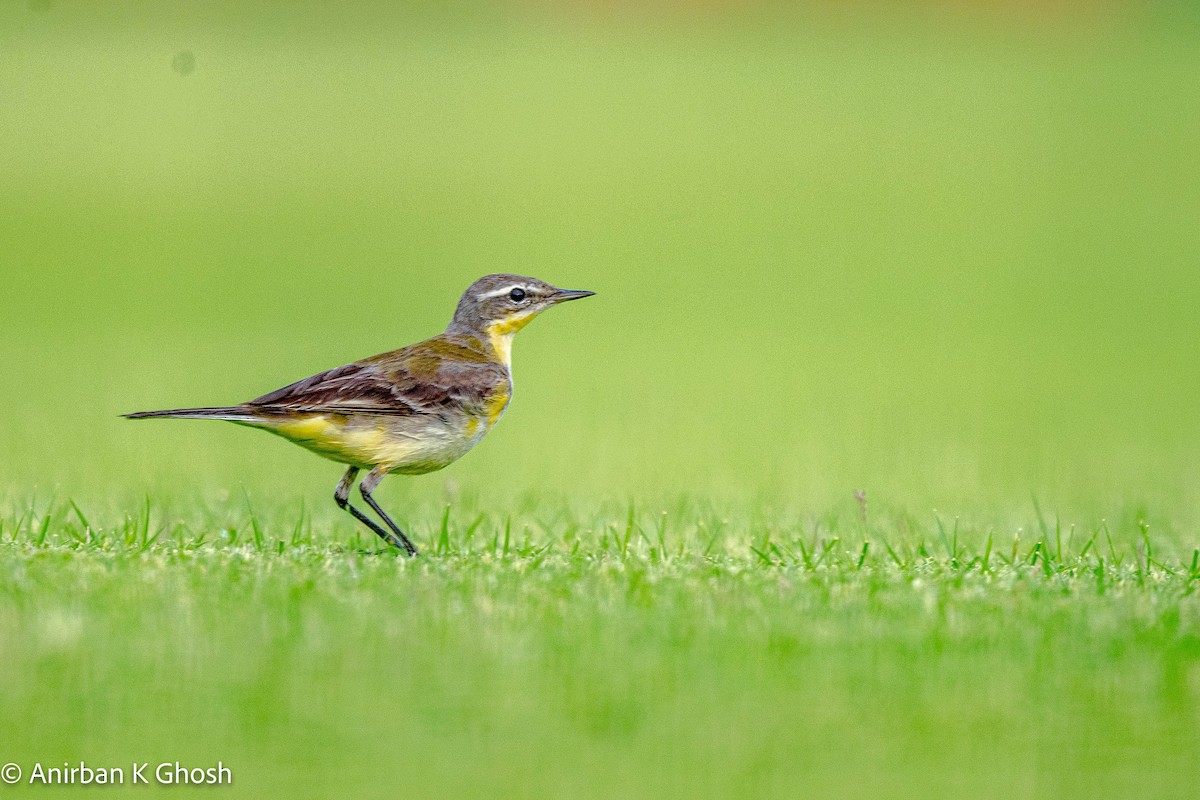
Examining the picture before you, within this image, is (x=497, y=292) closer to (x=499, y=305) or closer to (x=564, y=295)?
(x=499, y=305)

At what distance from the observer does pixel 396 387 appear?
9.38 meters

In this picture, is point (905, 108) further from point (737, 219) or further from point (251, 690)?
point (251, 690)

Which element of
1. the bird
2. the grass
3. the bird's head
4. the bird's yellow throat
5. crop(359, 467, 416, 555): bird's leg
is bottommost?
the grass

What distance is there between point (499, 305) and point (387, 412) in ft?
5.03

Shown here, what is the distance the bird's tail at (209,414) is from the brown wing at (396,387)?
9 centimetres

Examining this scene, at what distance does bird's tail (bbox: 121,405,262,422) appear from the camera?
8570mm

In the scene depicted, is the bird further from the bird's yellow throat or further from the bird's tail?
the bird's yellow throat

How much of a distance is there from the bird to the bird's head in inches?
21.4

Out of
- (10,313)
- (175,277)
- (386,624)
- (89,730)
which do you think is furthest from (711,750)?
(175,277)

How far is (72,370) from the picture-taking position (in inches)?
808

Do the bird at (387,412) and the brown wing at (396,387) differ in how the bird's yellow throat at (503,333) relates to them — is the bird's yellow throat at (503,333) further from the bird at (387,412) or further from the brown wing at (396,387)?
the brown wing at (396,387)

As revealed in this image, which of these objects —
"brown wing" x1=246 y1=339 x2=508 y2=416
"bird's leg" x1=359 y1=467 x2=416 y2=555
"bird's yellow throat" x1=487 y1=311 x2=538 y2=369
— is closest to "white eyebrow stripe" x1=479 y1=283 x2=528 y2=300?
"bird's yellow throat" x1=487 y1=311 x2=538 y2=369

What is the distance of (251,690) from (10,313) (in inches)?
836

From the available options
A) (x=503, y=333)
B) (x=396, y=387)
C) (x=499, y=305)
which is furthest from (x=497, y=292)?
(x=396, y=387)
